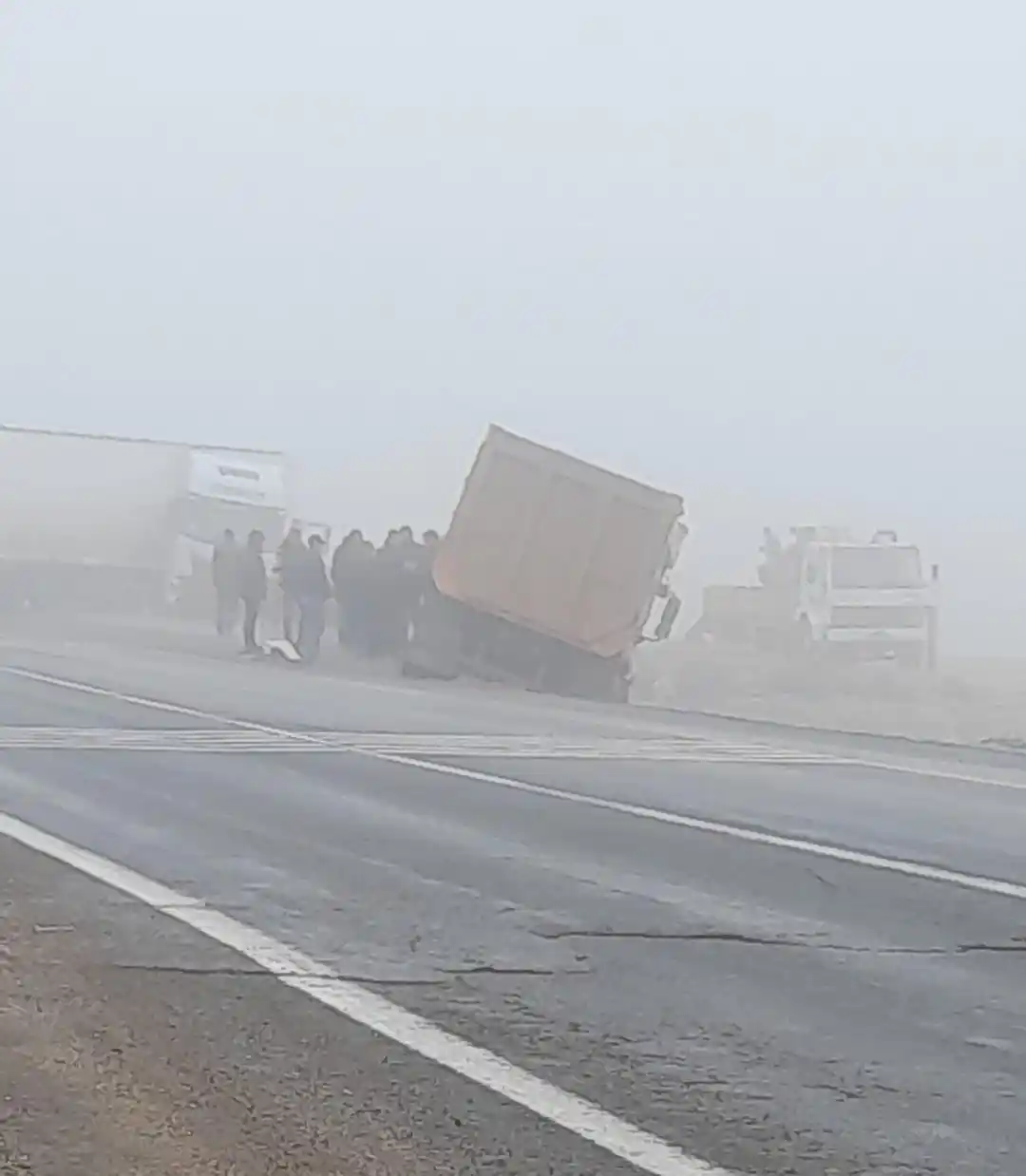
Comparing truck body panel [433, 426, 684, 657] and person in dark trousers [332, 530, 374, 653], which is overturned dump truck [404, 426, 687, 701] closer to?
truck body panel [433, 426, 684, 657]

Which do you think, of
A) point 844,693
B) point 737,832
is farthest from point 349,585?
point 737,832

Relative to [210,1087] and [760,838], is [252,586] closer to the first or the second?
[760,838]

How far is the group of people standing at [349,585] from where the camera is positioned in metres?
27.9

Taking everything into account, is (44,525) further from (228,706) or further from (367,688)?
(228,706)

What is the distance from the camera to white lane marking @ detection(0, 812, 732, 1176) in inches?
210

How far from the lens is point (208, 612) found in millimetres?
41156

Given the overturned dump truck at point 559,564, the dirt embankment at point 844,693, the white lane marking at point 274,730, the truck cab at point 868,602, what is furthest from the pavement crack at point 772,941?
the truck cab at point 868,602

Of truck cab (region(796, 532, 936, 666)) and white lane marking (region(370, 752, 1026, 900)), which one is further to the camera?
truck cab (region(796, 532, 936, 666))

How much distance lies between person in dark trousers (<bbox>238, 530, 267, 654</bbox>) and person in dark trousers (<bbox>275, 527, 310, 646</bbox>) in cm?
44

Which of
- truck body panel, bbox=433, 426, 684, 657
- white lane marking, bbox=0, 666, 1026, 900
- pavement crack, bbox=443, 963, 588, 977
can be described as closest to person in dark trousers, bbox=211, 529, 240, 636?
truck body panel, bbox=433, 426, 684, 657

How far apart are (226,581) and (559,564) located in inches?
428

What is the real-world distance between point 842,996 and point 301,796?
5.71 m

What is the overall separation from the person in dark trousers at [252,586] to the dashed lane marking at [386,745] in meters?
13.9

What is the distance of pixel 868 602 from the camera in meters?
33.8
